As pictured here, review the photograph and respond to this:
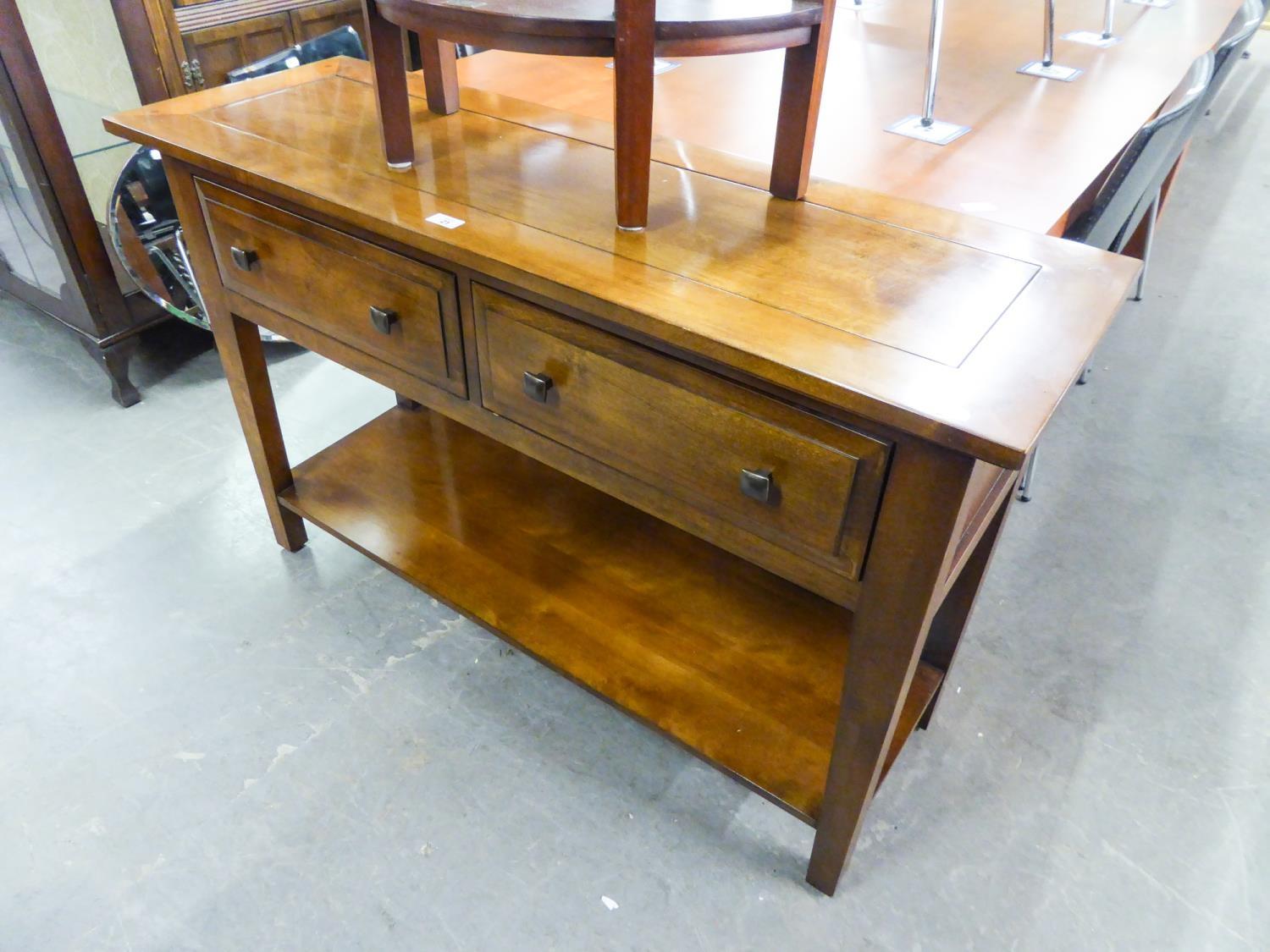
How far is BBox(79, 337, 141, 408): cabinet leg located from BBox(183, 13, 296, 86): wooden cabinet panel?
0.68m

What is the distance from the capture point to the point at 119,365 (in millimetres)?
2055

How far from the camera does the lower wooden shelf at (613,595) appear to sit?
4.05ft

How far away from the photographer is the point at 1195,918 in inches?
46.4

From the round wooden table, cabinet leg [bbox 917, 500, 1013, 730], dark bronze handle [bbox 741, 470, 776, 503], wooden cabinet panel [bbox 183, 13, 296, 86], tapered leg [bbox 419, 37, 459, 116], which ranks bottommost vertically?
cabinet leg [bbox 917, 500, 1013, 730]

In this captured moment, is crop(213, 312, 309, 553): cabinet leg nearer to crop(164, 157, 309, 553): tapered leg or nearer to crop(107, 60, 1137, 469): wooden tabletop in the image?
crop(164, 157, 309, 553): tapered leg

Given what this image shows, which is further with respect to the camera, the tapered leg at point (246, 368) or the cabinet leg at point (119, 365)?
the cabinet leg at point (119, 365)

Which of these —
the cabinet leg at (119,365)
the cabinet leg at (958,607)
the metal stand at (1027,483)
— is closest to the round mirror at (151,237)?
the cabinet leg at (119,365)

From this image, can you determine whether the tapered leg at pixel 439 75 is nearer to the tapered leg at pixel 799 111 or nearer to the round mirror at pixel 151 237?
the tapered leg at pixel 799 111

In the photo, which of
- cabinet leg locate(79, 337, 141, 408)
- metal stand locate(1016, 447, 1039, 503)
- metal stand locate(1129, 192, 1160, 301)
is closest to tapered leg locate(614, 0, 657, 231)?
metal stand locate(1016, 447, 1039, 503)

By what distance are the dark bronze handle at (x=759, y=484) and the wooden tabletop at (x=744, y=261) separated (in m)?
0.09

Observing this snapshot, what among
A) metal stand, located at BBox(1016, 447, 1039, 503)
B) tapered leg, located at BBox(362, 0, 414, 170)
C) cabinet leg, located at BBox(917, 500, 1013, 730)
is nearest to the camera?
tapered leg, located at BBox(362, 0, 414, 170)

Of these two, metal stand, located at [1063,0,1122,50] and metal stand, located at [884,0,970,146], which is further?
metal stand, located at [1063,0,1122,50]

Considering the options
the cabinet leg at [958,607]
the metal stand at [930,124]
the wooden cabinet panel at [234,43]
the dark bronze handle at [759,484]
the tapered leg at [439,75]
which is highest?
the tapered leg at [439,75]

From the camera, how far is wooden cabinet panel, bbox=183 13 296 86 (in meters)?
2.09
